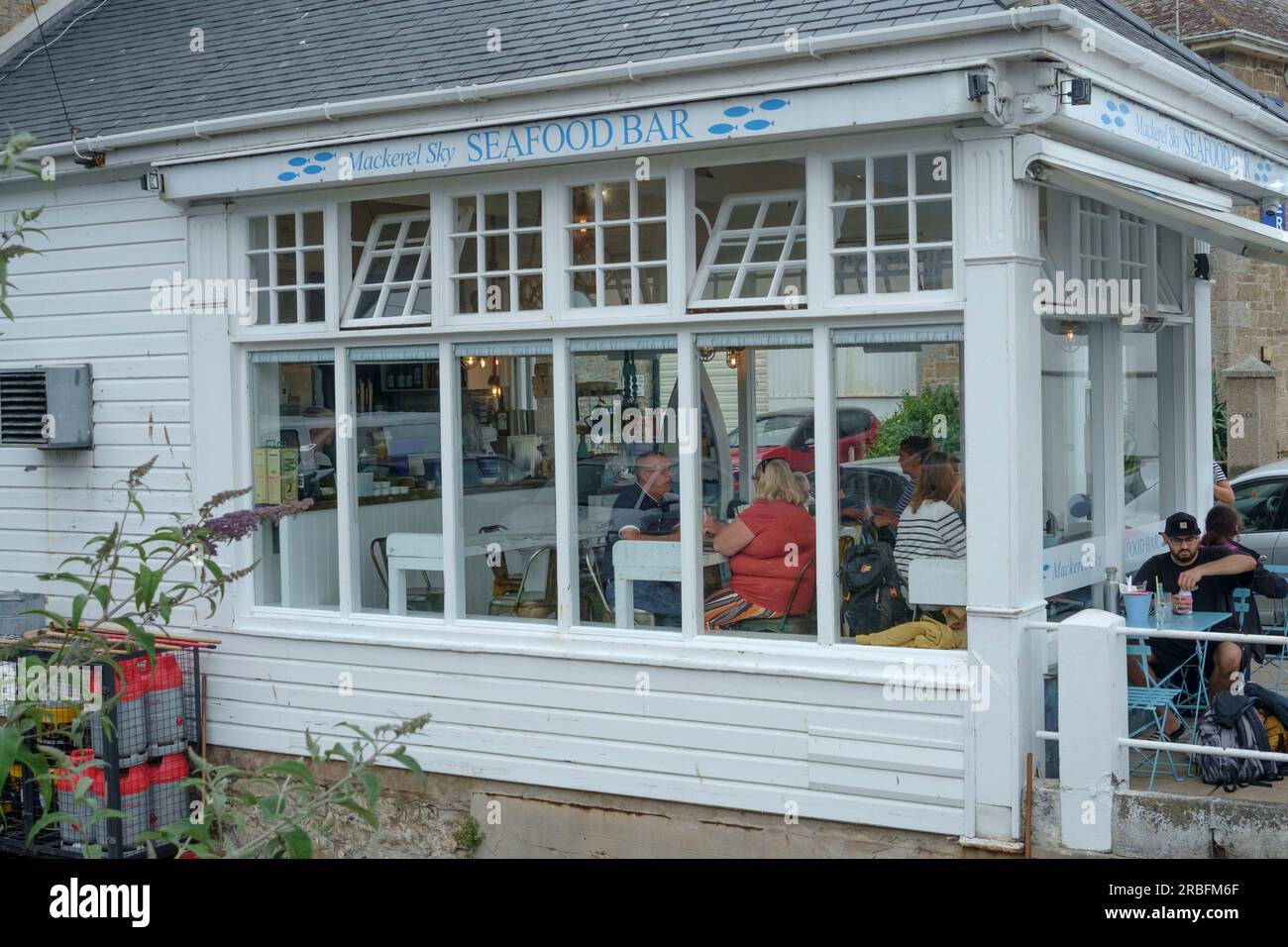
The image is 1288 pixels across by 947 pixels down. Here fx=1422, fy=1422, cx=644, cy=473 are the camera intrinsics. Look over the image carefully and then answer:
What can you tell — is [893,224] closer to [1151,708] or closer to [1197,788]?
[1151,708]

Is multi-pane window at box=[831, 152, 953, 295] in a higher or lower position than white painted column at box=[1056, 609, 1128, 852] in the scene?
higher

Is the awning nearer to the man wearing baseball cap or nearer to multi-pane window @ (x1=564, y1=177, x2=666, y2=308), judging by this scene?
the man wearing baseball cap

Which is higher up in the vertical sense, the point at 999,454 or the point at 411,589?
A: the point at 999,454

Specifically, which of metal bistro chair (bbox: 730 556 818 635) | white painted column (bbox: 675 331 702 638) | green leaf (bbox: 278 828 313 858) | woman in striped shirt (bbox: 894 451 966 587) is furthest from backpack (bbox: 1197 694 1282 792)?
green leaf (bbox: 278 828 313 858)

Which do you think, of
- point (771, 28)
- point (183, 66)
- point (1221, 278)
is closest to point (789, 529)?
point (771, 28)

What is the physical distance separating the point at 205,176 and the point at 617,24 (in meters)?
2.60

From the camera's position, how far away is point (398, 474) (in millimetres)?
8141

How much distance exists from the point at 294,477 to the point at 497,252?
195cm

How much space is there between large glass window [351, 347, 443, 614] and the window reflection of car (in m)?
1.88

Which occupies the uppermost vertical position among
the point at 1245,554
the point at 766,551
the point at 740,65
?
the point at 740,65

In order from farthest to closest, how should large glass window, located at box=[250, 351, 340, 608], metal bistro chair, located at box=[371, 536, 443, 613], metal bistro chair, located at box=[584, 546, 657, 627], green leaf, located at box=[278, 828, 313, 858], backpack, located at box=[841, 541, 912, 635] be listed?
large glass window, located at box=[250, 351, 340, 608]
metal bistro chair, located at box=[371, 536, 443, 613]
metal bistro chair, located at box=[584, 546, 657, 627]
backpack, located at box=[841, 541, 912, 635]
green leaf, located at box=[278, 828, 313, 858]

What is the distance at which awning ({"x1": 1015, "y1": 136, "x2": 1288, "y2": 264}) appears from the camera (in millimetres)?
6160

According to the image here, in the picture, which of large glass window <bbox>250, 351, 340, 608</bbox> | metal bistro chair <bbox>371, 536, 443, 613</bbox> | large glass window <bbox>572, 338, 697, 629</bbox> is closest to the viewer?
large glass window <bbox>572, 338, 697, 629</bbox>

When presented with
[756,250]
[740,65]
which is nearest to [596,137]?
[740,65]
